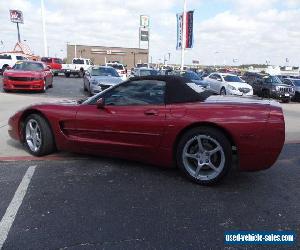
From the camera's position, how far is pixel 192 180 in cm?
453

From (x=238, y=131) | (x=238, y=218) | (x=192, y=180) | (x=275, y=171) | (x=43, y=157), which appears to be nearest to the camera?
(x=238, y=218)

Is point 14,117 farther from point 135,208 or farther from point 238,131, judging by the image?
point 238,131

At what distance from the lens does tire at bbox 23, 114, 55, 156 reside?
5406 mm

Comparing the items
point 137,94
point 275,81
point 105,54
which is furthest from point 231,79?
point 105,54

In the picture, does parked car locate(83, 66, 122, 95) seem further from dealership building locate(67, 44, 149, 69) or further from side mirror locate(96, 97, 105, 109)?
dealership building locate(67, 44, 149, 69)

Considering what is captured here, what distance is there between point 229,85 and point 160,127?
55.4 feet

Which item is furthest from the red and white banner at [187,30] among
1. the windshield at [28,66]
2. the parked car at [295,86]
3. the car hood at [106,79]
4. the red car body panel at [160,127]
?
the red car body panel at [160,127]

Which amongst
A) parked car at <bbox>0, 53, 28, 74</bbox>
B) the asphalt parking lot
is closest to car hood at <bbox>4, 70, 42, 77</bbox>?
the asphalt parking lot

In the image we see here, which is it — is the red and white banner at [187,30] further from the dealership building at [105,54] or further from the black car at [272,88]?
the dealership building at [105,54]

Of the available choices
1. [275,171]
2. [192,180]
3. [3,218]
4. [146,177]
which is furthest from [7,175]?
[275,171]

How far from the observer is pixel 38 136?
5.60m

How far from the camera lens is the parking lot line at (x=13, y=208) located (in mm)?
3232

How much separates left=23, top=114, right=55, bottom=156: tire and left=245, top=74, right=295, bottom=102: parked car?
58.5 ft

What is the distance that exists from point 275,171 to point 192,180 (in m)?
1.46
